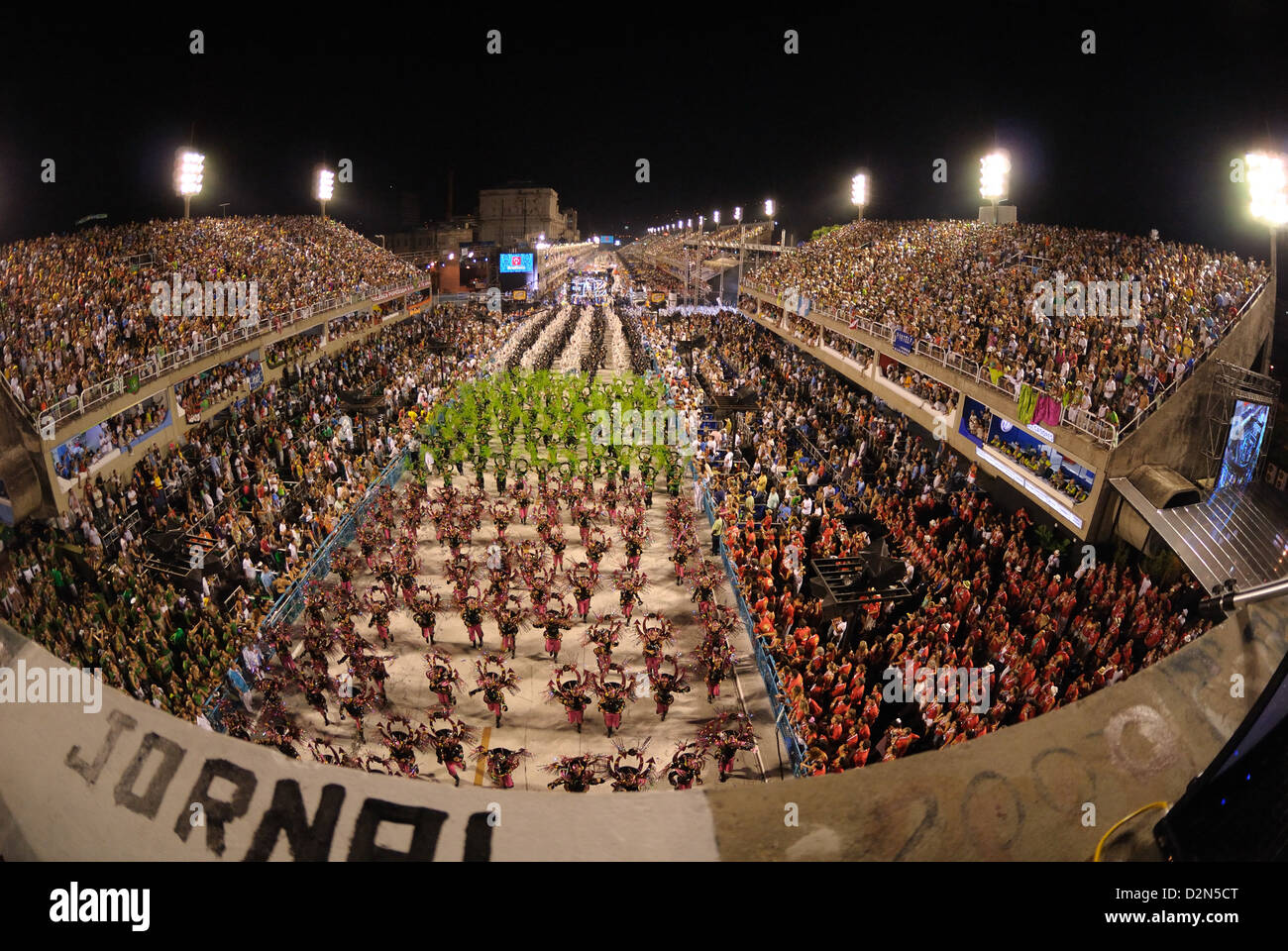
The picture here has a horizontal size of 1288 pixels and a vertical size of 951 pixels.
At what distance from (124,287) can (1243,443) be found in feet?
130

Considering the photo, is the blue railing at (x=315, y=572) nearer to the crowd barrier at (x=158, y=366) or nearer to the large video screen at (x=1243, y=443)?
the crowd barrier at (x=158, y=366)

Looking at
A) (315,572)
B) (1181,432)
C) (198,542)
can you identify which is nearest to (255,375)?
(198,542)

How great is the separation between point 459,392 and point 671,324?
2844 cm

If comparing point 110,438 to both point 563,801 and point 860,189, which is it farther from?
point 860,189

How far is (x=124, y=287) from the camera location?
2877 centimetres

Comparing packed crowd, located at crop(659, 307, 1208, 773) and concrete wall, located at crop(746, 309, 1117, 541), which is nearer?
packed crowd, located at crop(659, 307, 1208, 773)

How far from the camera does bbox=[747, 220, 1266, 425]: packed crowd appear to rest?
17.1 meters

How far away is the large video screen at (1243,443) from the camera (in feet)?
50.4

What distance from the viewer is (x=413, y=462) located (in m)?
24.1

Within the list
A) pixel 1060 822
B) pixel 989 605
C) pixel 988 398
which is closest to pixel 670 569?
pixel 989 605

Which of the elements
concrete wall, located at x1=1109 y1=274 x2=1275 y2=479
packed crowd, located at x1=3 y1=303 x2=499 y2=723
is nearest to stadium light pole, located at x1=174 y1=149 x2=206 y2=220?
packed crowd, located at x1=3 y1=303 x2=499 y2=723

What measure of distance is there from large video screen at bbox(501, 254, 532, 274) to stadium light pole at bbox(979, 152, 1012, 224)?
5235cm

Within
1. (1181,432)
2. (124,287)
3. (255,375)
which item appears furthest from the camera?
(255,375)

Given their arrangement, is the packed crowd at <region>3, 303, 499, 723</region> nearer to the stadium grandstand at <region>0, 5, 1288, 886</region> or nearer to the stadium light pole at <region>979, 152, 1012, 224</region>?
the stadium grandstand at <region>0, 5, 1288, 886</region>
